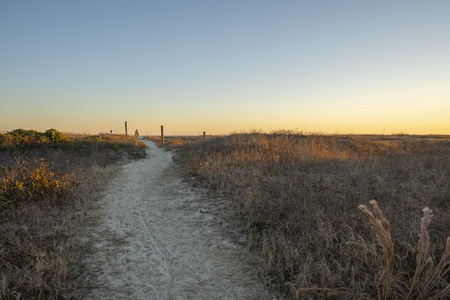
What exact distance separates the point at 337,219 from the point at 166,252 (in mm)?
3591

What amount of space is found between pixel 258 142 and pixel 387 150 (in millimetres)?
8212

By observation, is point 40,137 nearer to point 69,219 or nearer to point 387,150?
point 69,219

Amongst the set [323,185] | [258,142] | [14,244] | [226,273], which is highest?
[258,142]

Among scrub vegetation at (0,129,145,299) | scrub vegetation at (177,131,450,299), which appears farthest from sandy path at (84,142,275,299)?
scrub vegetation at (177,131,450,299)

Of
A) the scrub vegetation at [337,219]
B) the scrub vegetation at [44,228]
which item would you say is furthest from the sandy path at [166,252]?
the scrub vegetation at [337,219]

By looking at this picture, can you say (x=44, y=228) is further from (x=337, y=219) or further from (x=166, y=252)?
(x=337, y=219)

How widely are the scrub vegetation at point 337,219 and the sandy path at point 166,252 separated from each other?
588mm

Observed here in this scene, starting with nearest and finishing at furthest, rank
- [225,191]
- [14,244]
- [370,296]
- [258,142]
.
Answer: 1. [370,296]
2. [14,244]
3. [225,191]
4. [258,142]

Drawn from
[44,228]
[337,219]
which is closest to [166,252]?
[44,228]

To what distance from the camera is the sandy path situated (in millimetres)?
4418

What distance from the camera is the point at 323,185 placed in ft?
26.4

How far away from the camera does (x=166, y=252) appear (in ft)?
18.2

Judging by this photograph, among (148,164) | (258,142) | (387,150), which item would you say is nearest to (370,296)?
(258,142)

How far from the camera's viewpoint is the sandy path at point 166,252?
442 centimetres
